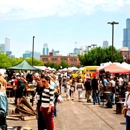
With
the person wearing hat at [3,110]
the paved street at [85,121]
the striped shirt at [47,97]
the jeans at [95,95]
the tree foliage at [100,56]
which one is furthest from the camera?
the tree foliage at [100,56]

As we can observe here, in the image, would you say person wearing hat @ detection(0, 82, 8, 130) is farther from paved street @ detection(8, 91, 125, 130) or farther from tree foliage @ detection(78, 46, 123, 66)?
tree foliage @ detection(78, 46, 123, 66)

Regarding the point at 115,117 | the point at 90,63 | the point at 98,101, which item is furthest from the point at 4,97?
the point at 90,63

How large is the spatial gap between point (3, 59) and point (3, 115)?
12352cm

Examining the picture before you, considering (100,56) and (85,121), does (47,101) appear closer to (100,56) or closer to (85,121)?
(85,121)

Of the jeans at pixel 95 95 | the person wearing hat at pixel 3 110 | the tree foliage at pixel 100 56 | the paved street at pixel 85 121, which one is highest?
the tree foliage at pixel 100 56

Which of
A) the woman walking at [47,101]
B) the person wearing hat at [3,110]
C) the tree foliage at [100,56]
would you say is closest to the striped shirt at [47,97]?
the woman walking at [47,101]

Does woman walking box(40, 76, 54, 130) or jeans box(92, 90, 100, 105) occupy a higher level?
woman walking box(40, 76, 54, 130)

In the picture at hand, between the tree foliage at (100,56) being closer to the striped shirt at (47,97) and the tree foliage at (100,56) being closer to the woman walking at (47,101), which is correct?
the woman walking at (47,101)

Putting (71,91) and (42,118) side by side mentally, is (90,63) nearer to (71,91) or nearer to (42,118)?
(71,91)

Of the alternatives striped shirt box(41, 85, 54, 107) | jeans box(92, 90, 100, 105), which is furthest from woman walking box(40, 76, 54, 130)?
jeans box(92, 90, 100, 105)

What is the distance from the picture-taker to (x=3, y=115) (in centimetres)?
955

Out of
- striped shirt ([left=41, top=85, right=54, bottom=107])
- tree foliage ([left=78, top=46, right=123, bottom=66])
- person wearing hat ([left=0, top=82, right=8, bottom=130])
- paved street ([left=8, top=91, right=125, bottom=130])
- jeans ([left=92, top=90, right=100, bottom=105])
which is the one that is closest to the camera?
person wearing hat ([left=0, top=82, right=8, bottom=130])

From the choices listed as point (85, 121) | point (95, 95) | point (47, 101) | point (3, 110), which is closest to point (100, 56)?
point (95, 95)

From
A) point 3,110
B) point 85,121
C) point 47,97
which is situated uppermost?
point 47,97
